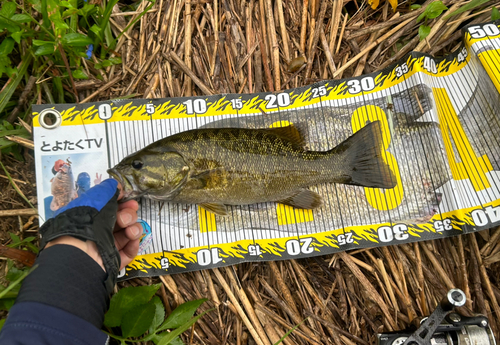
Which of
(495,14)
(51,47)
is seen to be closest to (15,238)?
(51,47)

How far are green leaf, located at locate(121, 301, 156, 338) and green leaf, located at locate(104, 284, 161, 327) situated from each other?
0.06 metres

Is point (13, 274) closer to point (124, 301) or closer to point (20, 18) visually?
point (124, 301)

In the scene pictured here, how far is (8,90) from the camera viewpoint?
3.50 metres

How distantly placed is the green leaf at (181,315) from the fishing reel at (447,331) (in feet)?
6.02

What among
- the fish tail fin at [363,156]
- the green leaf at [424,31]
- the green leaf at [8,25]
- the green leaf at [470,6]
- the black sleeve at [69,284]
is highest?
the green leaf at [8,25]

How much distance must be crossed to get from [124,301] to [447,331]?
2.87 m

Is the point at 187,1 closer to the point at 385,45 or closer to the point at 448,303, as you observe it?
the point at 385,45

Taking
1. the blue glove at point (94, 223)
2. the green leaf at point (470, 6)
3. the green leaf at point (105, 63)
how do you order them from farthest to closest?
the green leaf at point (105, 63)
the green leaf at point (470, 6)
the blue glove at point (94, 223)

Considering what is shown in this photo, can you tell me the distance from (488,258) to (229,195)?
2698 millimetres

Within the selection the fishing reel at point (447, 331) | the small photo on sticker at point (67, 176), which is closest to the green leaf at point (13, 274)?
the small photo on sticker at point (67, 176)

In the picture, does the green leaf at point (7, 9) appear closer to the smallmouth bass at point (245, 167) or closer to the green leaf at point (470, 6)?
the smallmouth bass at point (245, 167)

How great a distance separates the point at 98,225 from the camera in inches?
112

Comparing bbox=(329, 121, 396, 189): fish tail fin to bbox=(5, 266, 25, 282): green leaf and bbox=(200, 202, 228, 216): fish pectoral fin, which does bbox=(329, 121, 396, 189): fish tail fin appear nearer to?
bbox=(200, 202, 228, 216): fish pectoral fin

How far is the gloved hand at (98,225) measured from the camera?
2.76m
